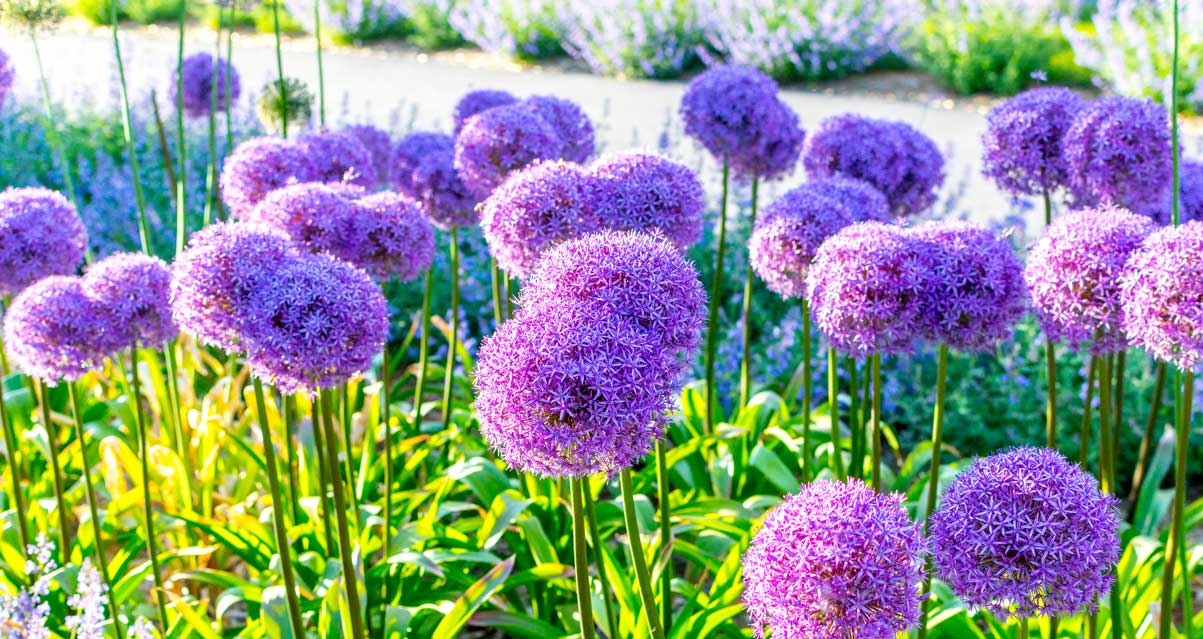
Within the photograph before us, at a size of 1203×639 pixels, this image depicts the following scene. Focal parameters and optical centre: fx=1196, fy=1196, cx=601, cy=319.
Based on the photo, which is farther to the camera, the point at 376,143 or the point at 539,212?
the point at 376,143

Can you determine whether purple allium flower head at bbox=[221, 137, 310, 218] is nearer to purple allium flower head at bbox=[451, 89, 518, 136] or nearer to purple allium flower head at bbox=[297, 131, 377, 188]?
purple allium flower head at bbox=[297, 131, 377, 188]

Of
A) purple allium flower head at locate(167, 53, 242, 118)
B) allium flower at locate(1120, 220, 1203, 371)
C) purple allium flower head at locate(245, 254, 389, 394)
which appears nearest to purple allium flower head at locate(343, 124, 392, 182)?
purple allium flower head at locate(167, 53, 242, 118)

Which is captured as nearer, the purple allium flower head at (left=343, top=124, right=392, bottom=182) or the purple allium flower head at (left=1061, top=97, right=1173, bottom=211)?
the purple allium flower head at (left=1061, top=97, right=1173, bottom=211)

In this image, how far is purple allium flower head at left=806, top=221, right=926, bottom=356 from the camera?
2.70 m

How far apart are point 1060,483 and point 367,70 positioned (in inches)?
616

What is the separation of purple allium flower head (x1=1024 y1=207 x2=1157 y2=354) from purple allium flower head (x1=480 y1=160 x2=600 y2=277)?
1087 mm

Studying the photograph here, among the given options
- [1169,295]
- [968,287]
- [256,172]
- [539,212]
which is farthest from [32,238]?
[1169,295]

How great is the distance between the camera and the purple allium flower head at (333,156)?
4.05 m

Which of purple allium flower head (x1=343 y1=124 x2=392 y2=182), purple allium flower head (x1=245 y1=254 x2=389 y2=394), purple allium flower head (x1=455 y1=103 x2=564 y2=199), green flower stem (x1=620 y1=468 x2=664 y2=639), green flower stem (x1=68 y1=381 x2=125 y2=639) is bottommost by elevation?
green flower stem (x1=68 y1=381 x2=125 y2=639)

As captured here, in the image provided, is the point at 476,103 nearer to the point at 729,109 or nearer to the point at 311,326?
the point at 729,109

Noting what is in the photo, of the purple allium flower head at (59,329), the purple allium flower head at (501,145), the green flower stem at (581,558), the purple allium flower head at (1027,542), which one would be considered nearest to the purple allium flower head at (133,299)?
the purple allium flower head at (59,329)

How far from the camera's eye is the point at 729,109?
4.24 metres

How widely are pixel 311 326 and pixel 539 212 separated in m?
0.71

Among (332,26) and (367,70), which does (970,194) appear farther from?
(332,26)
